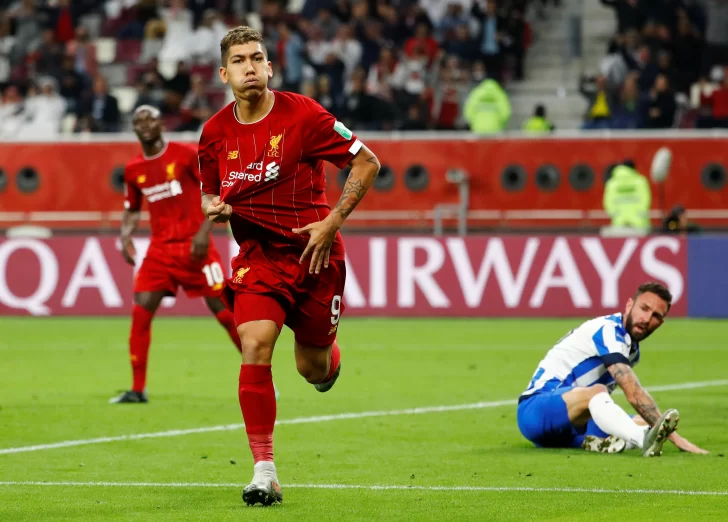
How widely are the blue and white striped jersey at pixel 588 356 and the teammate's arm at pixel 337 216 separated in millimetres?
2176

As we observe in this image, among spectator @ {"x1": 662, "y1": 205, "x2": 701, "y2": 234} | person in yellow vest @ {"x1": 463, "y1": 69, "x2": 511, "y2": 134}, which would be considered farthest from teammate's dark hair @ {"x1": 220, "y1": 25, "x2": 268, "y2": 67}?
person in yellow vest @ {"x1": 463, "y1": 69, "x2": 511, "y2": 134}

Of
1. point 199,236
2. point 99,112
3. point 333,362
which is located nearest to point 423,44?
point 99,112

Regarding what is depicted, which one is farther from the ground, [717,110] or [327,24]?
[327,24]

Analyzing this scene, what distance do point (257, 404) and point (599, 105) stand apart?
64.6 feet

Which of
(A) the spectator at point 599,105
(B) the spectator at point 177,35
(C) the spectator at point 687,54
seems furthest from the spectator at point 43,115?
(C) the spectator at point 687,54

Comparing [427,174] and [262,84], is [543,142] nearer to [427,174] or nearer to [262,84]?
[427,174]

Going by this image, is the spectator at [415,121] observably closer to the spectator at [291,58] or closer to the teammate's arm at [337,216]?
the spectator at [291,58]

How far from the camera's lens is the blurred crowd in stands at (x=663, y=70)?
83.8 ft

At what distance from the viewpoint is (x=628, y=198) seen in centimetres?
2294

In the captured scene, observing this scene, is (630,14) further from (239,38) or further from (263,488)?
(263,488)

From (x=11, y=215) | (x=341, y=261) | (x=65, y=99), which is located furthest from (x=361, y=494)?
(x=65, y=99)

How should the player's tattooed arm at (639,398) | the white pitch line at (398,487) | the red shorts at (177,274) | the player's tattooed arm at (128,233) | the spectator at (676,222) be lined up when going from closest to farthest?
the white pitch line at (398,487), the player's tattooed arm at (639,398), the red shorts at (177,274), the player's tattooed arm at (128,233), the spectator at (676,222)

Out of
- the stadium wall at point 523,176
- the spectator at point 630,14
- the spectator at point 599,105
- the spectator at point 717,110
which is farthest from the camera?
the spectator at point 630,14

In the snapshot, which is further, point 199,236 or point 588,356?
point 199,236
